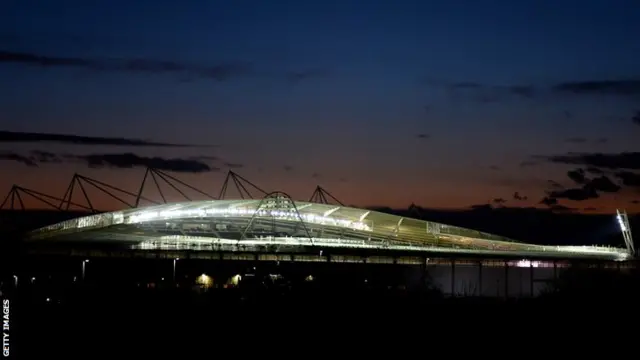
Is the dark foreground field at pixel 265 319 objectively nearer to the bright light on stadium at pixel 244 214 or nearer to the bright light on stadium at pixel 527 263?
the bright light on stadium at pixel 244 214

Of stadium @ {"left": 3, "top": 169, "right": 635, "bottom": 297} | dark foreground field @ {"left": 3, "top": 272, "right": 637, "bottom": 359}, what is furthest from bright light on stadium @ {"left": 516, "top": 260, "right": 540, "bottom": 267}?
dark foreground field @ {"left": 3, "top": 272, "right": 637, "bottom": 359}

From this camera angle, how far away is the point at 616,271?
13338 centimetres

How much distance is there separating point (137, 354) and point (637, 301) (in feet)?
140

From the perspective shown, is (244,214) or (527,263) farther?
(244,214)

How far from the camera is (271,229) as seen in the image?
149375 mm

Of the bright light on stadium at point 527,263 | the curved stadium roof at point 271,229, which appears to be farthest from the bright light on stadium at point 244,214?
the bright light on stadium at point 527,263

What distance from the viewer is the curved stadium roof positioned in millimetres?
142625

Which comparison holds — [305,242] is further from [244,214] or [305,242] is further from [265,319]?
[265,319]

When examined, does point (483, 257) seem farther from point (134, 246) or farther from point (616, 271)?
point (134, 246)

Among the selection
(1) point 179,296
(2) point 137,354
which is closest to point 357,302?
(1) point 179,296

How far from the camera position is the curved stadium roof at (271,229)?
14262cm

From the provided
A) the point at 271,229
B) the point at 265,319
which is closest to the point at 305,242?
the point at 271,229

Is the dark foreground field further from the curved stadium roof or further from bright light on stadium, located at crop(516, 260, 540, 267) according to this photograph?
bright light on stadium, located at crop(516, 260, 540, 267)

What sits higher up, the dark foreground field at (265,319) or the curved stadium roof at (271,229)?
the curved stadium roof at (271,229)
